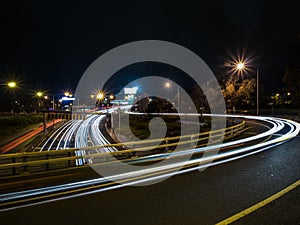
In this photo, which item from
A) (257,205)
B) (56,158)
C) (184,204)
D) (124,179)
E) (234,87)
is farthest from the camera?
(234,87)

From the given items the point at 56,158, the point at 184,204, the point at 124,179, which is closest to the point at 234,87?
the point at 56,158

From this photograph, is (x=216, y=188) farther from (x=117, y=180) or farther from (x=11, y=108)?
(x=11, y=108)

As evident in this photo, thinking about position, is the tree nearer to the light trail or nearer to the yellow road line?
the light trail

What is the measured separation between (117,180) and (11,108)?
11317 centimetres

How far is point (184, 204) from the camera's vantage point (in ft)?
18.1

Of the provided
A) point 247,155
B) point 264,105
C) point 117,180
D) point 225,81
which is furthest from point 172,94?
point 117,180

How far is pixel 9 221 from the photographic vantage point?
4816 mm

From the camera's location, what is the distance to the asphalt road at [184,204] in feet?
15.6

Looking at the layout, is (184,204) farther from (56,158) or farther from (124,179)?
(56,158)

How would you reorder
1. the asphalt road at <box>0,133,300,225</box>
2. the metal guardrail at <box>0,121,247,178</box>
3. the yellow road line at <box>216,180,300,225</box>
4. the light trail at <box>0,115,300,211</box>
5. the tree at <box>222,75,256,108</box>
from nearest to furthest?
the yellow road line at <box>216,180,300,225</box> → the asphalt road at <box>0,133,300,225</box> → the light trail at <box>0,115,300,211</box> → the metal guardrail at <box>0,121,247,178</box> → the tree at <box>222,75,256,108</box>

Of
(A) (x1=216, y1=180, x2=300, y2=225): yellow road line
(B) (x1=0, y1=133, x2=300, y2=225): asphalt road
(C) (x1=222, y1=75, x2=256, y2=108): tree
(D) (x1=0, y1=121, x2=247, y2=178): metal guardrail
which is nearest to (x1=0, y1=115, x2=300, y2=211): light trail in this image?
(B) (x1=0, y1=133, x2=300, y2=225): asphalt road

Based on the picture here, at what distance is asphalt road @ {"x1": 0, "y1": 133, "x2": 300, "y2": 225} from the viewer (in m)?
4.77

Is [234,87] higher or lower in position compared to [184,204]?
higher

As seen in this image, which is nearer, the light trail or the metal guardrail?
the light trail
